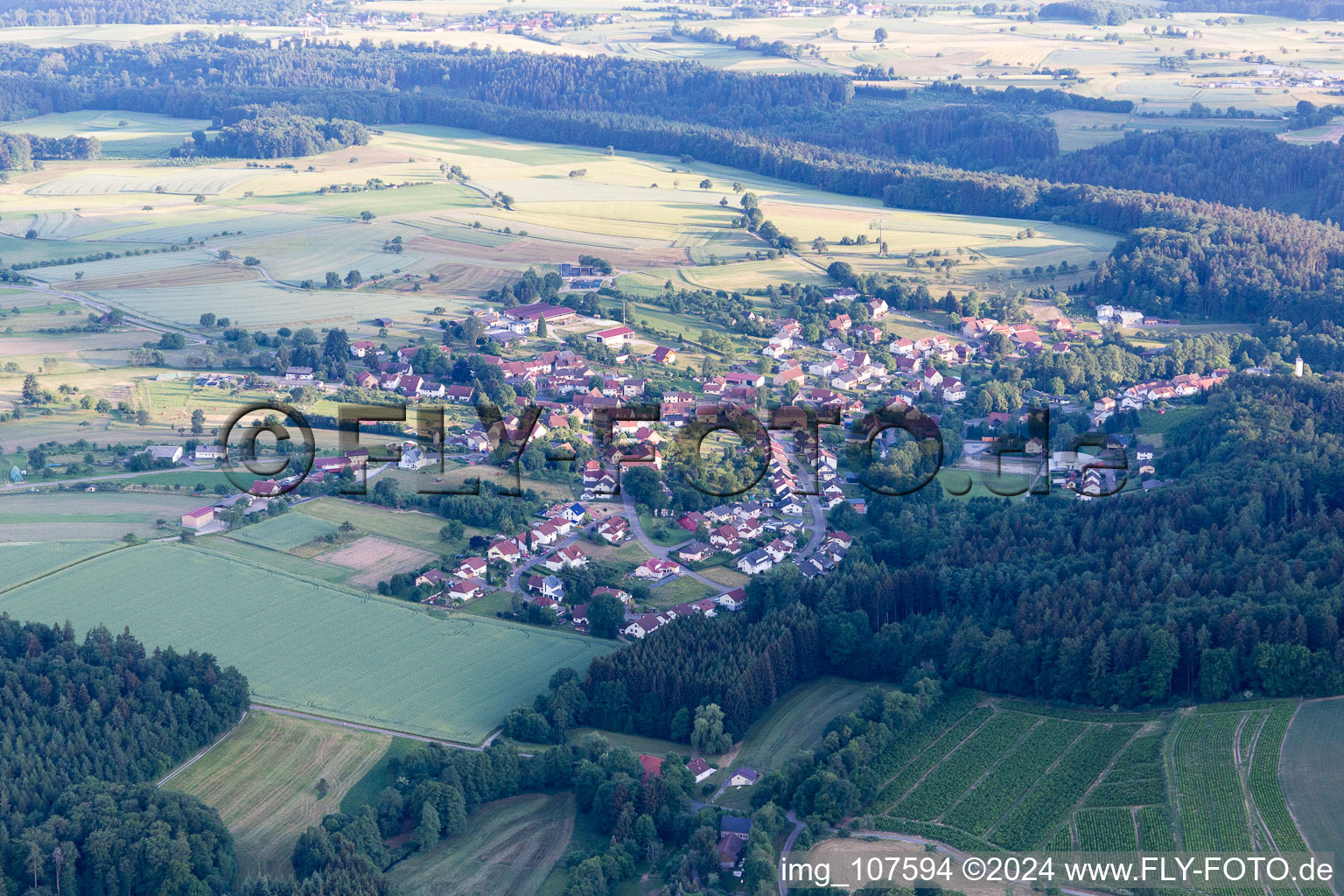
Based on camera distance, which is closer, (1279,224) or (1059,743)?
(1059,743)

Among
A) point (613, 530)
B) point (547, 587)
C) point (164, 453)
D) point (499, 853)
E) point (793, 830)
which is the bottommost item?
point (499, 853)

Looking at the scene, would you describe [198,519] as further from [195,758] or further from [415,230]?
[415,230]

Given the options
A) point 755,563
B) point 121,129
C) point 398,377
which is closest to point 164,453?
point 398,377

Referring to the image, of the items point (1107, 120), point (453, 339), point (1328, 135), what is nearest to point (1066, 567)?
point (453, 339)

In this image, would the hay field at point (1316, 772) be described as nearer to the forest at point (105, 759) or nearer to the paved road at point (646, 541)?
the paved road at point (646, 541)

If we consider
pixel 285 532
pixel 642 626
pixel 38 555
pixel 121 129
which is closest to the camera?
pixel 642 626

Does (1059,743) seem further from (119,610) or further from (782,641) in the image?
(119,610)
